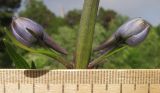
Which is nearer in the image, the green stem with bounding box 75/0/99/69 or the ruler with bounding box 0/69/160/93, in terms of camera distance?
the green stem with bounding box 75/0/99/69

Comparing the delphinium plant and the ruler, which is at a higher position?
the delphinium plant

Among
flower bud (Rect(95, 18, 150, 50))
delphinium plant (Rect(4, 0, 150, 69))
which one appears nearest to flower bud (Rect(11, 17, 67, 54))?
delphinium plant (Rect(4, 0, 150, 69))

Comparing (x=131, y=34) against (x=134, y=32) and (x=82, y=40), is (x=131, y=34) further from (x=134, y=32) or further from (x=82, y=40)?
(x=82, y=40)

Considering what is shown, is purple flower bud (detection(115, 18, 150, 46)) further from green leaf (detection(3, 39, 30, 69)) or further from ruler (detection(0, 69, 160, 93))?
green leaf (detection(3, 39, 30, 69))

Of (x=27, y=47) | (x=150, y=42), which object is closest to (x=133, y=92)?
(x=27, y=47)

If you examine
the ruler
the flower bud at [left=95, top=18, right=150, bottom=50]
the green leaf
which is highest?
the flower bud at [left=95, top=18, right=150, bottom=50]

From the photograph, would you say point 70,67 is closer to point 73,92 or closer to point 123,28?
point 73,92

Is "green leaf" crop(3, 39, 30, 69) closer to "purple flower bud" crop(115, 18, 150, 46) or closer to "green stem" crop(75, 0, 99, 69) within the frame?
"green stem" crop(75, 0, 99, 69)
